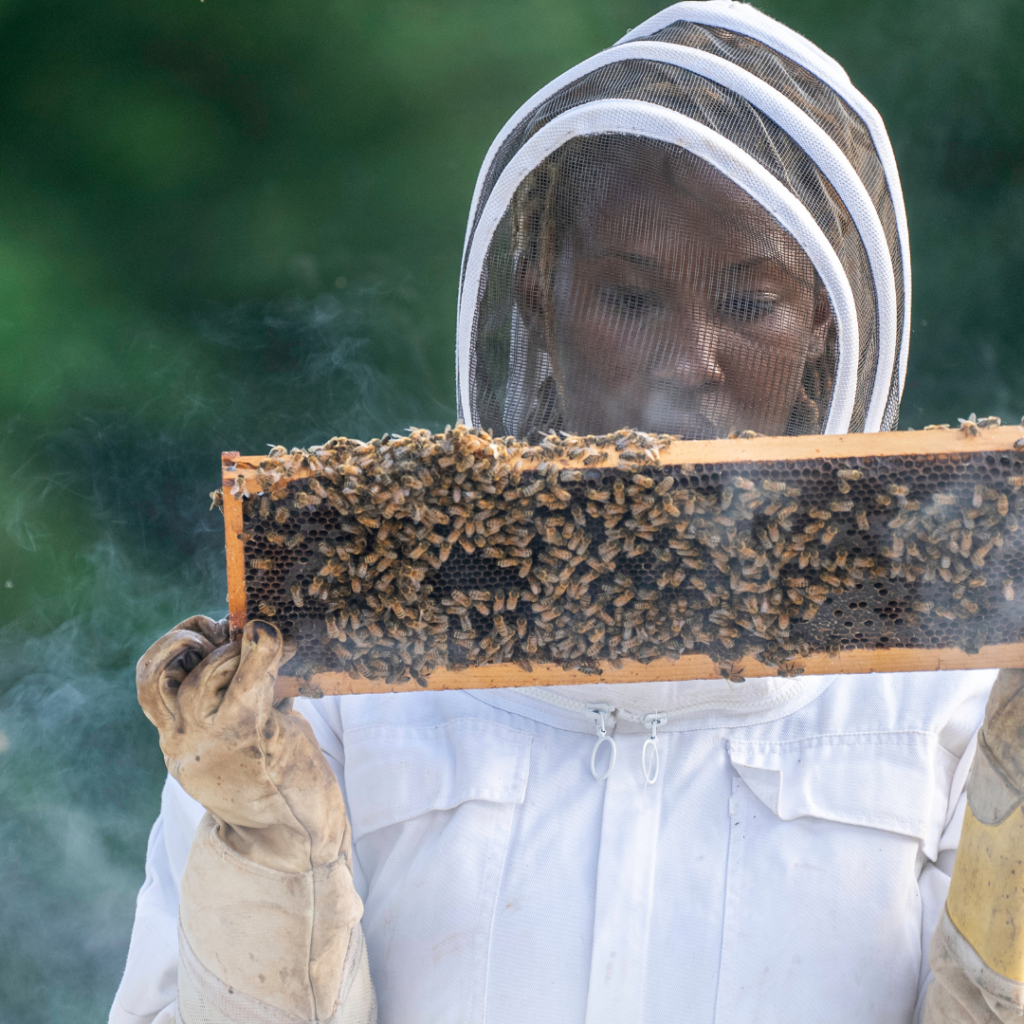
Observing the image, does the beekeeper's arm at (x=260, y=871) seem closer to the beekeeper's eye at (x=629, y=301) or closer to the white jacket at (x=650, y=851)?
the white jacket at (x=650, y=851)

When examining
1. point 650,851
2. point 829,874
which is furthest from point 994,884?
point 650,851

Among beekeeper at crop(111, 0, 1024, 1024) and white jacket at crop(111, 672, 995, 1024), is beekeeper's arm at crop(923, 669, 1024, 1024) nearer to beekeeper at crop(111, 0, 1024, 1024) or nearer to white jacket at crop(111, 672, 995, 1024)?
beekeeper at crop(111, 0, 1024, 1024)

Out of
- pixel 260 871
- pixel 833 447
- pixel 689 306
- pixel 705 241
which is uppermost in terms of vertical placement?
pixel 705 241

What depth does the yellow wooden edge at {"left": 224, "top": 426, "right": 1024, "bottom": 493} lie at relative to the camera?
149cm

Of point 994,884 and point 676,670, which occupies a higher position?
point 676,670

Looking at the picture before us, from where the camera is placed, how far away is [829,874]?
1.83 metres

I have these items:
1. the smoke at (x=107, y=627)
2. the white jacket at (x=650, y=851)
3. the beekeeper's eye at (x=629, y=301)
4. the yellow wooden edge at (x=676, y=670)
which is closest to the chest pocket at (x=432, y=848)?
the white jacket at (x=650, y=851)

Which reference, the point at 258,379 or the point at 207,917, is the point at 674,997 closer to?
the point at 207,917

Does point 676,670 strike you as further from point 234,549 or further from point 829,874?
point 234,549

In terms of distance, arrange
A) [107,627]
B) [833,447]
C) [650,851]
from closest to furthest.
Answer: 1. [833,447]
2. [650,851]
3. [107,627]

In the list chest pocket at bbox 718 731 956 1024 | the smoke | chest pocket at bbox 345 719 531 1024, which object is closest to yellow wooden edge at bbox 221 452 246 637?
chest pocket at bbox 345 719 531 1024

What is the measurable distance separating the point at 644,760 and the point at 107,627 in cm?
233

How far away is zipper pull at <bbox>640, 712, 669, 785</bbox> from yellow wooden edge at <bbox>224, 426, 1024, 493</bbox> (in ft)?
2.07

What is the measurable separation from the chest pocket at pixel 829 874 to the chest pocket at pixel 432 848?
42 cm
